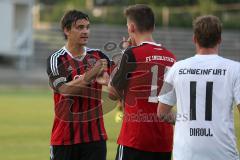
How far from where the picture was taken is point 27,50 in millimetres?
49250

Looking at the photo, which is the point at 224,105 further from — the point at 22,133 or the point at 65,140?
the point at 22,133

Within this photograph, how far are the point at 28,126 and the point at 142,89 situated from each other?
503 inches

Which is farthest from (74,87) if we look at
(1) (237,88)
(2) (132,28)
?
(1) (237,88)

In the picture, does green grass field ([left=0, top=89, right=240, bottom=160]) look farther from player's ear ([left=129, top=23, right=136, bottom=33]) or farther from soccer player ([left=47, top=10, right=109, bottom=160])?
player's ear ([left=129, top=23, right=136, bottom=33])

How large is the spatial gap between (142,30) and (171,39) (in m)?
43.7

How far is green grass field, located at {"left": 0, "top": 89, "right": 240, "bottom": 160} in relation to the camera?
14.1 metres

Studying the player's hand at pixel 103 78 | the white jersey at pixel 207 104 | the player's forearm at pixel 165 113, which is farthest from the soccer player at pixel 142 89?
the white jersey at pixel 207 104

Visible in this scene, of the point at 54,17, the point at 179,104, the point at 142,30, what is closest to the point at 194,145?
the point at 179,104

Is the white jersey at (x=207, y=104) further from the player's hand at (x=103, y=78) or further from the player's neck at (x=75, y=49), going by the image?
the player's neck at (x=75, y=49)

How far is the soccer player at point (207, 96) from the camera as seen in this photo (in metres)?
6.40

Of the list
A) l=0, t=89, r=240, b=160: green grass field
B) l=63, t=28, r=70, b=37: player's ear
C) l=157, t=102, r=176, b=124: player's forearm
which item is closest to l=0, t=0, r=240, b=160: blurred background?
l=0, t=89, r=240, b=160: green grass field

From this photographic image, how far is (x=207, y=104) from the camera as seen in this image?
6.45 meters

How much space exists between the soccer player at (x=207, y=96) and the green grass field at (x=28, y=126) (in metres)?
2.27

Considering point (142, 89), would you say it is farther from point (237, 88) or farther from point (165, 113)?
point (237, 88)
